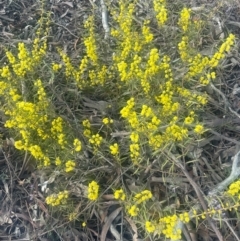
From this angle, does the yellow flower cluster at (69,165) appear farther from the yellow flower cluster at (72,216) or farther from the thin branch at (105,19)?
the thin branch at (105,19)

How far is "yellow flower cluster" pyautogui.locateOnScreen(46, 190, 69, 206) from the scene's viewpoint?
2231 millimetres

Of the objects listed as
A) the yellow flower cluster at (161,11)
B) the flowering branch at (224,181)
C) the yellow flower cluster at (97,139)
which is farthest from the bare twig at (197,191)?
the yellow flower cluster at (161,11)

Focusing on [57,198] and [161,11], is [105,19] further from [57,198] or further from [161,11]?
[57,198]

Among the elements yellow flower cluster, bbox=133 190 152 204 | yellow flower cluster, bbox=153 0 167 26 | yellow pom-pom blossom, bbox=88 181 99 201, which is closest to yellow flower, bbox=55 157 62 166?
yellow pom-pom blossom, bbox=88 181 99 201

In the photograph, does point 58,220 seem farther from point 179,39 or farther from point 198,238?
point 179,39

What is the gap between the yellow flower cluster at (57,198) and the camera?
2231mm

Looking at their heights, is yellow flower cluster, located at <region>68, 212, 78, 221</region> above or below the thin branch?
below

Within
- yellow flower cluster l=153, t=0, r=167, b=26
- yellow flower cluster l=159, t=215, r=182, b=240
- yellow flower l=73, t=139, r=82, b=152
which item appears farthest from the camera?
yellow flower cluster l=153, t=0, r=167, b=26

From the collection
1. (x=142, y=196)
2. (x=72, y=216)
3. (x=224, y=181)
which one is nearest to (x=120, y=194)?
(x=142, y=196)

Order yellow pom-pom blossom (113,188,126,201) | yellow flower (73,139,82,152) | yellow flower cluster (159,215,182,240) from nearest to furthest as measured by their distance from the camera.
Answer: yellow flower cluster (159,215,182,240) < yellow pom-pom blossom (113,188,126,201) < yellow flower (73,139,82,152)

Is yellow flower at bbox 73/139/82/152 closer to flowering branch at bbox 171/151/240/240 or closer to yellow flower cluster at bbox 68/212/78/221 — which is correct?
yellow flower cluster at bbox 68/212/78/221

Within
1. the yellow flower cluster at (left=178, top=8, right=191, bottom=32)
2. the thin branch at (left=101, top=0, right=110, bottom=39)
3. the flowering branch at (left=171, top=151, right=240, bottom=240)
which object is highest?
the yellow flower cluster at (left=178, top=8, right=191, bottom=32)

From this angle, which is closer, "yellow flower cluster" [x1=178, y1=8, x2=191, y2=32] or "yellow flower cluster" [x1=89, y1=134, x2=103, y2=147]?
"yellow flower cluster" [x1=89, y1=134, x2=103, y2=147]

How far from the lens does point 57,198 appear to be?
2.30 meters
